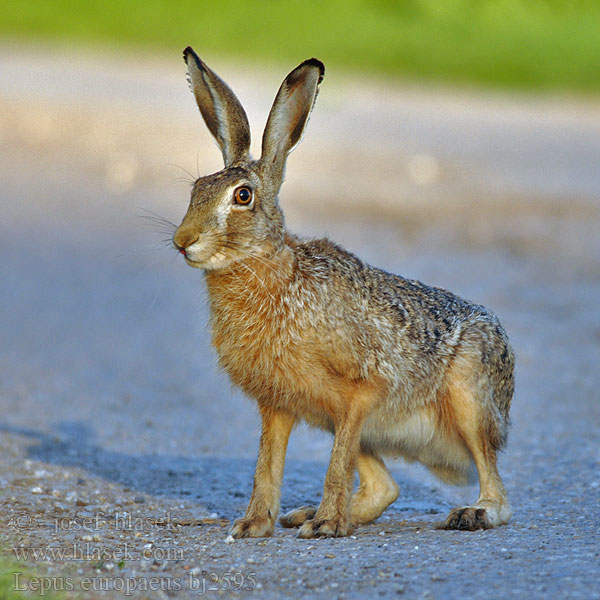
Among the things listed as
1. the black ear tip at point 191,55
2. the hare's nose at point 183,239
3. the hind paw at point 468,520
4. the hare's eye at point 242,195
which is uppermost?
the black ear tip at point 191,55

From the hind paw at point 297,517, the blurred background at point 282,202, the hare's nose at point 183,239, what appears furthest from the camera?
the blurred background at point 282,202

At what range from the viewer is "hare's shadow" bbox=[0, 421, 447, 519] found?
602cm

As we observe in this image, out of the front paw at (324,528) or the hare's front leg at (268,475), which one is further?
the hare's front leg at (268,475)

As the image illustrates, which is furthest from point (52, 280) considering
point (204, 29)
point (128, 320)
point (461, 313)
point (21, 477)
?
point (204, 29)

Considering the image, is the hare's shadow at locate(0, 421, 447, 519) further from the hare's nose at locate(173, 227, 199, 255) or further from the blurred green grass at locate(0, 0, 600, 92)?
the blurred green grass at locate(0, 0, 600, 92)

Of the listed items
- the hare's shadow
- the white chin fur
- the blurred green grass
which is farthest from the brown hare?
the blurred green grass

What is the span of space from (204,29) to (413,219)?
13946 mm

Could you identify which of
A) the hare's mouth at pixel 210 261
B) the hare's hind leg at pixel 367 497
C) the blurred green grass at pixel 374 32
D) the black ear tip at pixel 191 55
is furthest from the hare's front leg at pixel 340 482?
the blurred green grass at pixel 374 32

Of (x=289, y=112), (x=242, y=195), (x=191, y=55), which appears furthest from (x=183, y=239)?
(x=191, y=55)

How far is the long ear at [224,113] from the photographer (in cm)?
518

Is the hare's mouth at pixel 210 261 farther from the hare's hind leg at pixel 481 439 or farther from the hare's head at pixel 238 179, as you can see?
the hare's hind leg at pixel 481 439

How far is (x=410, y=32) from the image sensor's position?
25438 mm

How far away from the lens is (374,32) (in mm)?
25719

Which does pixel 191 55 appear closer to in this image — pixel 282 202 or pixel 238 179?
pixel 238 179
